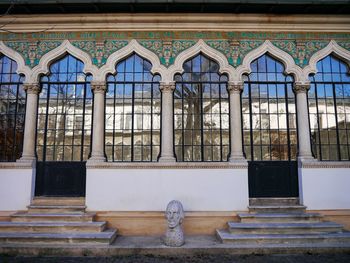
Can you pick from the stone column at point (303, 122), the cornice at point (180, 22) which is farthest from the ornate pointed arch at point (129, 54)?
the stone column at point (303, 122)

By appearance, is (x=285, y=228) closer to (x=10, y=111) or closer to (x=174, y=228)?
(x=174, y=228)

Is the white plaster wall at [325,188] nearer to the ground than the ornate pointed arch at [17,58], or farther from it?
nearer to the ground

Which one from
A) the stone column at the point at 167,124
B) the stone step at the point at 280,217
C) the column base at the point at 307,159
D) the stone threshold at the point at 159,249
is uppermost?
the stone column at the point at 167,124

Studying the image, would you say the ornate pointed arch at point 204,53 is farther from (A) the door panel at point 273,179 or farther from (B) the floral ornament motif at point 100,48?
(A) the door panel at point 273,179

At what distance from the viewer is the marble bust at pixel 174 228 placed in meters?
6.25

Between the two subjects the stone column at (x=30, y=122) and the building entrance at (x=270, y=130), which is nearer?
the stone column at (x=30, y=122)

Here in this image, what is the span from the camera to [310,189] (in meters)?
7.64

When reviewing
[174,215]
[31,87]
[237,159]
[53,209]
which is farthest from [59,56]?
[237,159]

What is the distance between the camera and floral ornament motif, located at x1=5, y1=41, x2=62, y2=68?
811cm

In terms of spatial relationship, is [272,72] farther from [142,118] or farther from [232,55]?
[142,118]

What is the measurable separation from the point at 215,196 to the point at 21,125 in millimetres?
6207

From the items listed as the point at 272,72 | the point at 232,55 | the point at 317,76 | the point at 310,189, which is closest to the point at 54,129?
the point at 232,55

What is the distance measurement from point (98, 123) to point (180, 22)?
3.97 meters

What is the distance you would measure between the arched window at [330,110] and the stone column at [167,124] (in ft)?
14.1
